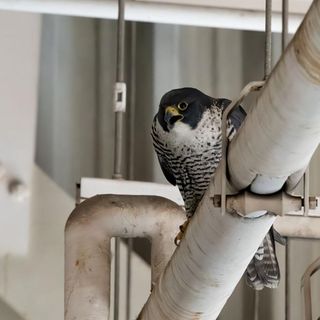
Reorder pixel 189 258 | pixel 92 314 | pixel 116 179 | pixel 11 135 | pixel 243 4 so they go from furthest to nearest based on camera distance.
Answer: pixel 11 135
pixel 243 4
pixel 116 179
pixel 92 314
pixel 189 258

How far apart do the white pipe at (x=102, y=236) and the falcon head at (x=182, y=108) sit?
351 mm

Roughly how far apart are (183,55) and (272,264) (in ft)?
2.39

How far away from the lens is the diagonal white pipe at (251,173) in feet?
1.79

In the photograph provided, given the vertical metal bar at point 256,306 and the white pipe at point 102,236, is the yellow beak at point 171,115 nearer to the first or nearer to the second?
the white pipe at point 102,236

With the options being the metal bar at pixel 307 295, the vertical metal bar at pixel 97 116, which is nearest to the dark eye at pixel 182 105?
the vertical metal bar at pixel 97 116

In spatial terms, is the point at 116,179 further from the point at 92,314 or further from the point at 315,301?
the point at 315,301

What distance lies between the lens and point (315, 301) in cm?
183

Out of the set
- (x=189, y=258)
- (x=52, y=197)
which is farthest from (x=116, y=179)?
(x=52, y=197)

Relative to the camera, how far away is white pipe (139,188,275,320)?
71 centimetres

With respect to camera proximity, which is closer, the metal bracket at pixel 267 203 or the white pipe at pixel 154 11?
the metal bracket at pixel 267 203

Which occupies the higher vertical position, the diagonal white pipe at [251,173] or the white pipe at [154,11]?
the white pipe at [154,11]

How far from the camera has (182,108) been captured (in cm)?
137

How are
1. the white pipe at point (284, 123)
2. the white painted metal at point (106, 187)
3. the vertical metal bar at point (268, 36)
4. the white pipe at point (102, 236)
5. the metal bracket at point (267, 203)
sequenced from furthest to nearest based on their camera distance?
1. the white painted metal at point (106, 187)
2. the white pipe at point (102, 236)
3. the vertical metal bar at point (268, 36)
4. the metal bracket at point (267, 203)
5. the white pipe at point (284, 123)

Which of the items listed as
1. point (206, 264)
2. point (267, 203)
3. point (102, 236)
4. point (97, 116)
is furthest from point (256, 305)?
point (267, 203)
